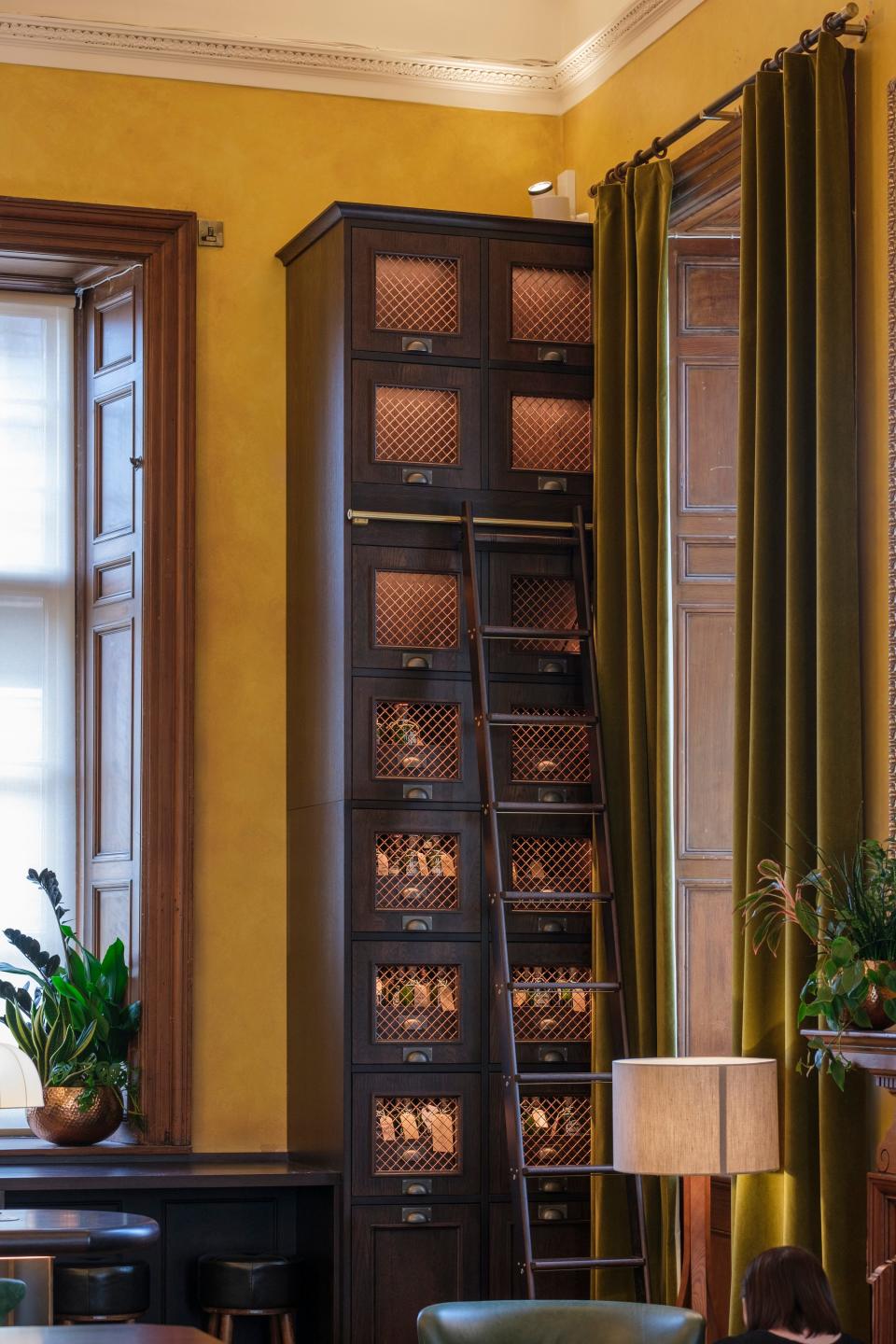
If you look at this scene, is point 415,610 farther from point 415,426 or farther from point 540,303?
point 540,303

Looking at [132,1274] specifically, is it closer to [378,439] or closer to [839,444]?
[378,439]

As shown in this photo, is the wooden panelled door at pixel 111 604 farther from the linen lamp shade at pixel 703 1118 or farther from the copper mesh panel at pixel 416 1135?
the linen lamp shade at pixel 703 1118

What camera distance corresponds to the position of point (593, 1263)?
559cm

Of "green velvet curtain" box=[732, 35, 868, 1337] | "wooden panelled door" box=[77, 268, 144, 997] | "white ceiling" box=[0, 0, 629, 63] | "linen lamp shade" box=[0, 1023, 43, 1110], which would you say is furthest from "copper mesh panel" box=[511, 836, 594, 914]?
"white ceiling" box=[0, 0, 629, 63]

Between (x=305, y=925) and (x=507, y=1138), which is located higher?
(x=305, y=925)

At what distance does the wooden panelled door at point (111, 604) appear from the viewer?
664 cm

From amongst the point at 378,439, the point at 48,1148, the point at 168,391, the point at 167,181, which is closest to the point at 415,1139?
the point at 48,1148

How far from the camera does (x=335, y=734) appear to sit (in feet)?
20.1

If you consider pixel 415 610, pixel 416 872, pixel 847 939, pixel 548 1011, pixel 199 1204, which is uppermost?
pixel 415 610

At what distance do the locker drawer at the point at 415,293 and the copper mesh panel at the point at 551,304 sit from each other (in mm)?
155

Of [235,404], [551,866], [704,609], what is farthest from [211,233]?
[551,866]

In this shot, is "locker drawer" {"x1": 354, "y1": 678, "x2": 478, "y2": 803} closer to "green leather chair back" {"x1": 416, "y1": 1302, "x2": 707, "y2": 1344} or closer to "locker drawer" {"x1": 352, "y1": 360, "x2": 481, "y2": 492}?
"locker drawer" {"x1": 352, "y1": 360, "x2": 481, "y2": 492}

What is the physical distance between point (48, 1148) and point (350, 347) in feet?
8.86

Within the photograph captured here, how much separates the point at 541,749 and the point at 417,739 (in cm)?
41
